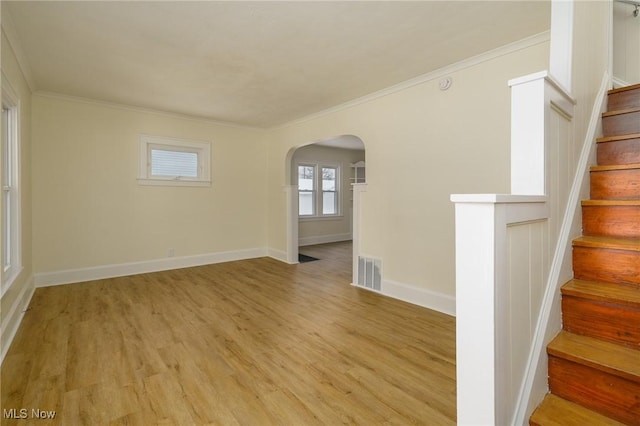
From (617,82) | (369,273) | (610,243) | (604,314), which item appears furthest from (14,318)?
(617,82)

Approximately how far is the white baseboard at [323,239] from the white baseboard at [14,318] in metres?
4.98

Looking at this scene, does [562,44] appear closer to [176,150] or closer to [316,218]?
[176,150]

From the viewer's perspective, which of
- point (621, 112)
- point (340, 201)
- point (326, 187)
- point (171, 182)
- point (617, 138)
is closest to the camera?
point (617, 138)

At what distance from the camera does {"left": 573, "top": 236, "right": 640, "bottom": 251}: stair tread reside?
1.35 meters

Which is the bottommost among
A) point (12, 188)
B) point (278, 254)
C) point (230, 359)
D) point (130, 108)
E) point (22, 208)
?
point (230, 359)

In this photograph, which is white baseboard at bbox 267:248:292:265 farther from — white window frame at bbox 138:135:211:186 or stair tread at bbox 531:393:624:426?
stair tread at bbox 531:393:624:426

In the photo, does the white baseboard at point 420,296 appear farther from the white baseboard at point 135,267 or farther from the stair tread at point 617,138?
the white baseboard at point 135,267

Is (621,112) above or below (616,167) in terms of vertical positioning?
above

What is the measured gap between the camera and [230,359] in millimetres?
2229

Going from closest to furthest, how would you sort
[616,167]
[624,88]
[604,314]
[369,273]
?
[604,314], [616,167], [624,88], [369,273]

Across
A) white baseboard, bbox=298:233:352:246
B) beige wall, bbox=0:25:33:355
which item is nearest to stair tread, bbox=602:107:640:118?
beige wall, bbox=0:25:33:355

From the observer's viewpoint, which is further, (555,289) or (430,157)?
(430,157)

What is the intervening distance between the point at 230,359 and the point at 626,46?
165 inches

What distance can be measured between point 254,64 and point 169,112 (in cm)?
246
